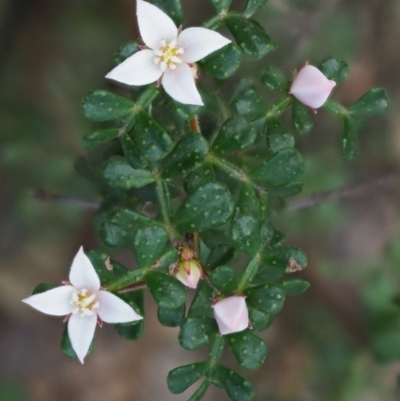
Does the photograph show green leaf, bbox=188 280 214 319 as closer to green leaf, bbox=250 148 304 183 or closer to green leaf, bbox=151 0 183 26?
green leaf, bbox=250 148 304 183

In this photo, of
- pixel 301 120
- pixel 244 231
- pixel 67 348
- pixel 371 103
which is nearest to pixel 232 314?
pixel 244 231

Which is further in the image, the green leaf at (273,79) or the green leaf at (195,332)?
the green leaf at (273,79)

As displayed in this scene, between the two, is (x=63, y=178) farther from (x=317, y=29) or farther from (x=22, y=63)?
(x=317, y=29)

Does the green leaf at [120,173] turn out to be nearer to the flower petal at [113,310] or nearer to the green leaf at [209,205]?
the green leaf at [209,205]

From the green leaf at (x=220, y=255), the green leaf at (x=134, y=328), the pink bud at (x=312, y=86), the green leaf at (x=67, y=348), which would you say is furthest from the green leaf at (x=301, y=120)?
the green leaf at (x=67, y=348)

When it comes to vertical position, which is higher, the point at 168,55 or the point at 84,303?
the point at 168,55

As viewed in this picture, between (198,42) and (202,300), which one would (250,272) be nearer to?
(202,300)
